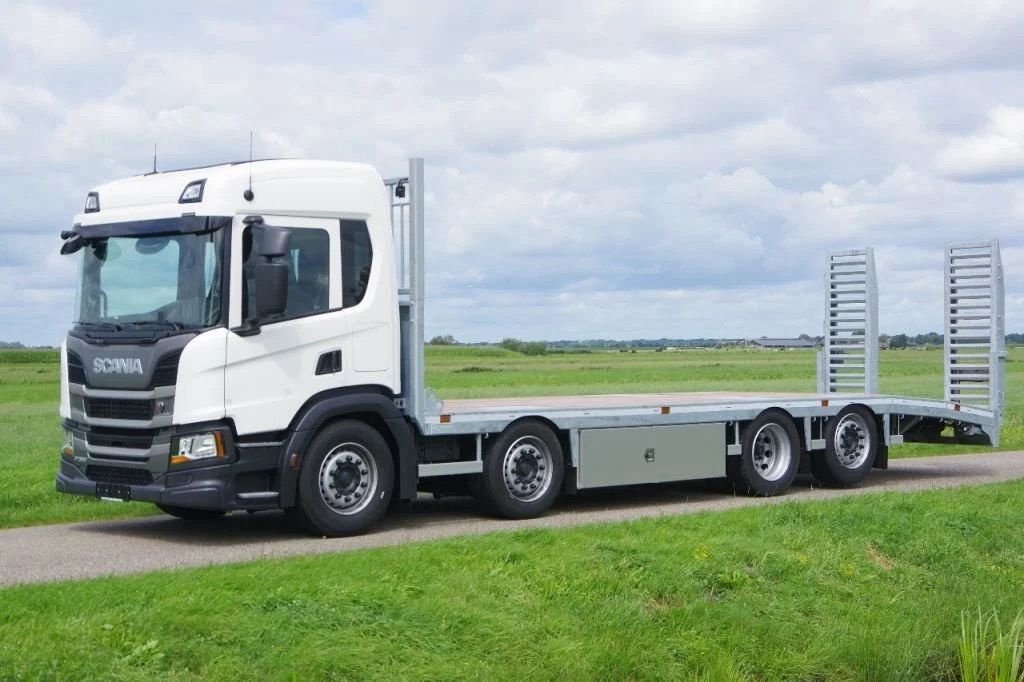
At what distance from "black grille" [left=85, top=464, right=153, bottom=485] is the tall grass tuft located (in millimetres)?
6747

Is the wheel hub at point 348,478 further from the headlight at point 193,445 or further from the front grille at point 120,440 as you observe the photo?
the front grille at point 120,440

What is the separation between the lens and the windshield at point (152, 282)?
11.6 metres

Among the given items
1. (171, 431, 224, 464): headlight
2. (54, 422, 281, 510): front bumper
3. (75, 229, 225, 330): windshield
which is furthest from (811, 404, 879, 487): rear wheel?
(75, 229, 225, 330): windshield

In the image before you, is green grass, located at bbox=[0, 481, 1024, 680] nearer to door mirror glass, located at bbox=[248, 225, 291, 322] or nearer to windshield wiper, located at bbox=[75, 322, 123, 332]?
door mirror glass, located at bbox=[248, 225, 291, 322]

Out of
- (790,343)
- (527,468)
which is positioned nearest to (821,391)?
(790,343)

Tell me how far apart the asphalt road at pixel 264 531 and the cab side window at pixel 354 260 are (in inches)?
87.5

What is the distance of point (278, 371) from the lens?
38.9ft

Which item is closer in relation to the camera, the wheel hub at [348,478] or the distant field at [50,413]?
the wheel hub at [348,478]

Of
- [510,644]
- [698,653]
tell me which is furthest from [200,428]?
[698,653]

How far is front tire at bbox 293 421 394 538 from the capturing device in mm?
12125

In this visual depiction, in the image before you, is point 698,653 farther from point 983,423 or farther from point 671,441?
point 983,423

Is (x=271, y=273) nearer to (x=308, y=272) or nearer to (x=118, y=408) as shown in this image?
(x=308, y=272)

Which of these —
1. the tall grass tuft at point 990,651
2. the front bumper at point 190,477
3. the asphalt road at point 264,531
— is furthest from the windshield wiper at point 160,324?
the tall grass tuft at point 990,651

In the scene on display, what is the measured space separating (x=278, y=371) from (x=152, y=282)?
1.34 metres
